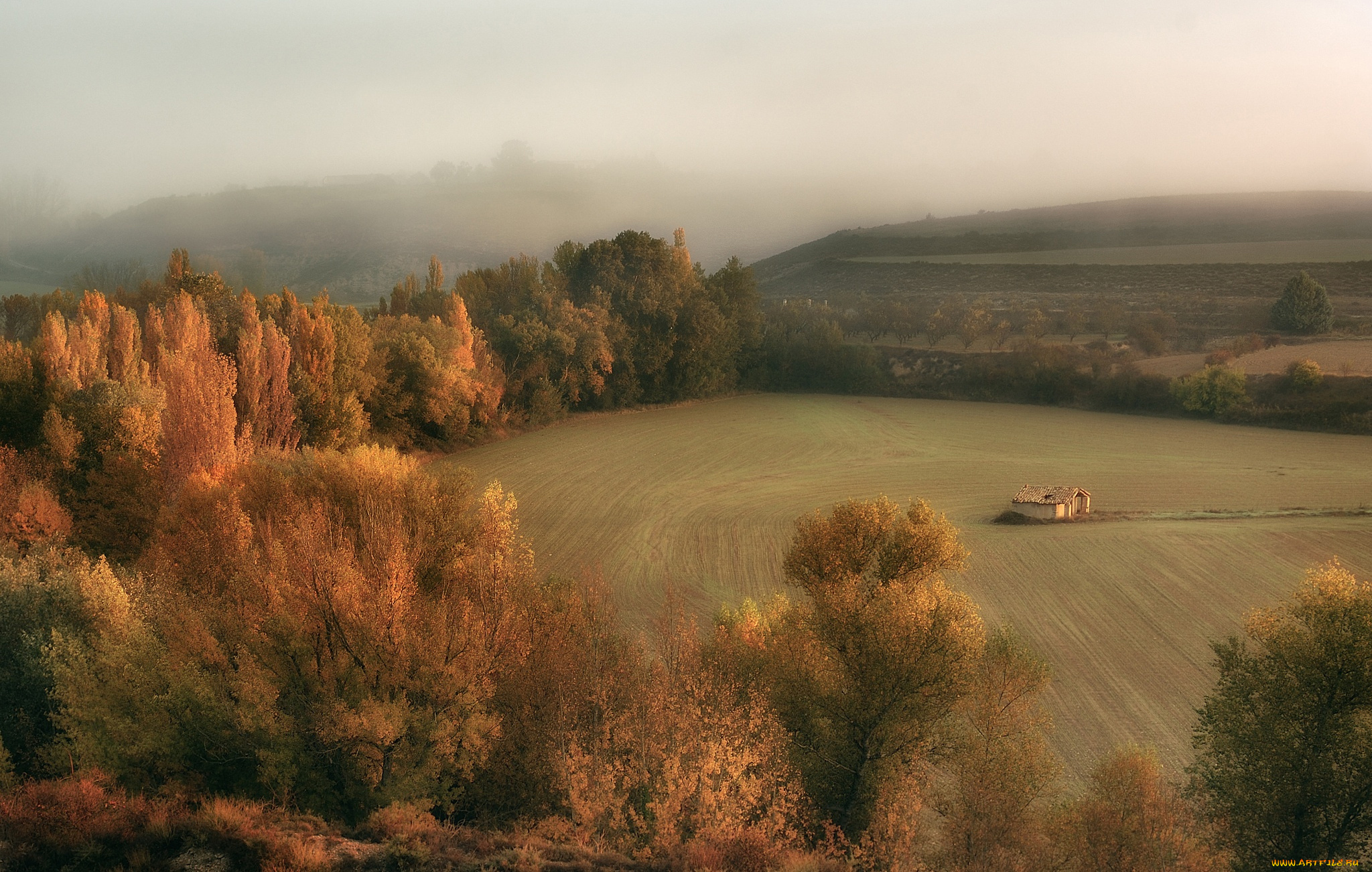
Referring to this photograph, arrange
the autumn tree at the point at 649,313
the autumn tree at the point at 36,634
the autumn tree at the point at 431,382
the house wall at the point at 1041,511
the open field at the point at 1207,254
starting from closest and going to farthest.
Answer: the autumn tree at the point at 36,634
the house wall at the point at 1041,511
the autumn tree at the point at 431,382
the autumn tree at the point at 649,313
the open field at the point at 1207,254

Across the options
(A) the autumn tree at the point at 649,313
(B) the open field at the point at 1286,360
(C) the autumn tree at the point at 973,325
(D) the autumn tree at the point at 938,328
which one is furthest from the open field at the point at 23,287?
(B) the open field at the point at 1286,360

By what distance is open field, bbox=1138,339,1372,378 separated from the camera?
216 feet

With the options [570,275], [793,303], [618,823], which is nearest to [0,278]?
[570,275]

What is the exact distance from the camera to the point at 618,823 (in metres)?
16.5

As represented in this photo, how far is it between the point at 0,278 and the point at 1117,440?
6499 inches

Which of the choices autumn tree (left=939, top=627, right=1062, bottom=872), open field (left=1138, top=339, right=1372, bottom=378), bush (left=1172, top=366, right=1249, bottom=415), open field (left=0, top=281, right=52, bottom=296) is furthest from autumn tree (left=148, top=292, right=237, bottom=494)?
open field (left=0, top=281, right=52, bottom=296)

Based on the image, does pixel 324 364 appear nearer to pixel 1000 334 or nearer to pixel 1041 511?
pixel 1041 511

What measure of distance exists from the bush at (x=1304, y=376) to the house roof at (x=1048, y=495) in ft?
110

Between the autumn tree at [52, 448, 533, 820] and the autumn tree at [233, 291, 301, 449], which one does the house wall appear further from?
the autumn tree at [233, 291, 301, 449]

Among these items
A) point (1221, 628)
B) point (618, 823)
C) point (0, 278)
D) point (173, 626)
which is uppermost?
point (0, 278)

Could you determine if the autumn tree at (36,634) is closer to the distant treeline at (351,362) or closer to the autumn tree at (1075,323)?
the distant treeline at (351,362)

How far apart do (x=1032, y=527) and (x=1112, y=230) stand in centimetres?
12193

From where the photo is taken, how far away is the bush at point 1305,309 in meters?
76.8

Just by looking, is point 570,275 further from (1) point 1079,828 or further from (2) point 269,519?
(1) point 1079,828
